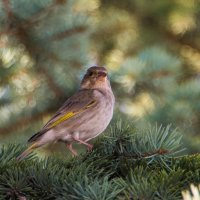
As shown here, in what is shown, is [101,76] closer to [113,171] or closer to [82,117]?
[82,117]

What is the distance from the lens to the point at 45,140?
3.72 m

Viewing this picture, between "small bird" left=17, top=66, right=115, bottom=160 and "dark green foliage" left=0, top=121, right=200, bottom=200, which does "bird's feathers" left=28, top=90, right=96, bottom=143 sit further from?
"dark green foliage" left=0, top=121, right=200, bottom=200

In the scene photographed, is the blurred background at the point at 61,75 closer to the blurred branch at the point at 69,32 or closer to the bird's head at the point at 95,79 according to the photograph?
the blurred branch at the point at 69,32

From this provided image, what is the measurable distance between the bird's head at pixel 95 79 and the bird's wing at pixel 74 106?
9cm

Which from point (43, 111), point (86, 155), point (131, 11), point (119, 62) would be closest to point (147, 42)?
point (131, 11)

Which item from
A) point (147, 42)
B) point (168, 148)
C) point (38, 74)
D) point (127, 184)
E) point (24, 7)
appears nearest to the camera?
point (127, 184)

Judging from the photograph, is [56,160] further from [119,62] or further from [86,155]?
[119,62]

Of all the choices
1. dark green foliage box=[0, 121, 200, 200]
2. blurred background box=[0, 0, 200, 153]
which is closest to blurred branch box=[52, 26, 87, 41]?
blurred background box=[0, 0, 200, 153]

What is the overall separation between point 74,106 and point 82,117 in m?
0.11

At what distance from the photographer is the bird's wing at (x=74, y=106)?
3.83 meters

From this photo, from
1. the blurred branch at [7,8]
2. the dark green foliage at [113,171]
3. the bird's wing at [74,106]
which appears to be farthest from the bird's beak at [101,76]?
the dark green foliage at [113,171]

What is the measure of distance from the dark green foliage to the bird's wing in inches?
41.6

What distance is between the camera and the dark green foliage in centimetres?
214

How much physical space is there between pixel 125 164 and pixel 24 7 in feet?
4.47
